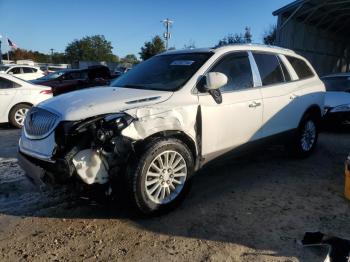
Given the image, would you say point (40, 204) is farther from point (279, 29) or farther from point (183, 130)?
point (279, 29)

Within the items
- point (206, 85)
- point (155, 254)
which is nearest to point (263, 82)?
point (206, 85)

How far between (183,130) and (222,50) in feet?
4.48

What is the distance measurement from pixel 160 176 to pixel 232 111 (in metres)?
1.27

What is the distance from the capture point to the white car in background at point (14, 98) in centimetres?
932

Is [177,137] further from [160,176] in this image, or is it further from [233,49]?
[233,49]

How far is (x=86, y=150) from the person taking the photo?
11.6ft

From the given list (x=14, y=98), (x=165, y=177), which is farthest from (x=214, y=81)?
(x=14, y=98)

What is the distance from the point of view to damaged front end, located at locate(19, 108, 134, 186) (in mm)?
3475

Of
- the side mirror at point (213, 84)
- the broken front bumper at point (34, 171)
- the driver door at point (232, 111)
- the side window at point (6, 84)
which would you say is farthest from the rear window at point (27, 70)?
the side mirror at point (213, 84)

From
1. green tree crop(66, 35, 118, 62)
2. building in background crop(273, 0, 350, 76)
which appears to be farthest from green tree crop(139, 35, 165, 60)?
green tree crop(66, 35, 118, 62)

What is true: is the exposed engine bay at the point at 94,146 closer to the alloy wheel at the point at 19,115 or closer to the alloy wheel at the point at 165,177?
the alloy wheel at the point at 165,177

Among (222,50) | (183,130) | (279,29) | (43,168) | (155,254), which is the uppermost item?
(279,29)

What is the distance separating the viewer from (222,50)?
4.79m

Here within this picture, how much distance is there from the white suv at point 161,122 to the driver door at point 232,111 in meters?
0.01
